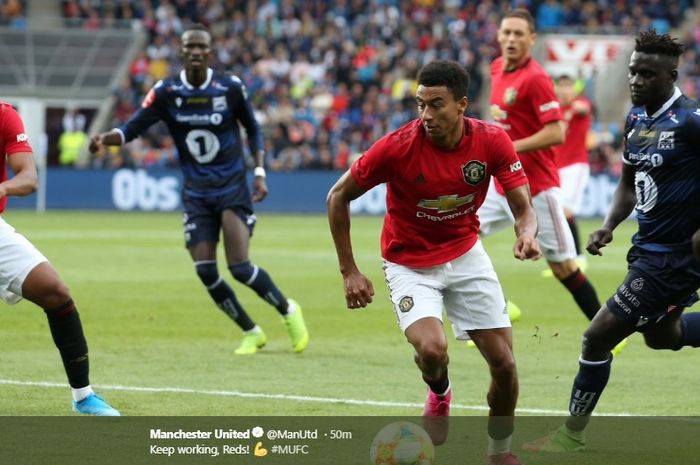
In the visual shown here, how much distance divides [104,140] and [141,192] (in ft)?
70.2

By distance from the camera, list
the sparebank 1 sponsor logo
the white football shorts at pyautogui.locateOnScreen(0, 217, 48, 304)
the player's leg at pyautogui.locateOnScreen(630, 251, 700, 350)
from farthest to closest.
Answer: the sparebank 1 sponsor logo, the white football shorts at pyautogui.locateOnScreen(0, 217, 48, 304), the player's leg at pyautogui.locateOnScreen(630, 251, 700, 350)

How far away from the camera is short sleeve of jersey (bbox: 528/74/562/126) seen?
1091 cm

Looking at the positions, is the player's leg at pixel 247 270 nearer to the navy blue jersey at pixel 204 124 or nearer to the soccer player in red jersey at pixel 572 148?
the navy blue jersey at pixel 204 124

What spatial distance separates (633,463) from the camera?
664 centimetres

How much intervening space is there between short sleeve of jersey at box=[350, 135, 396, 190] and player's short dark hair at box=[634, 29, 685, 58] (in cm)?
148

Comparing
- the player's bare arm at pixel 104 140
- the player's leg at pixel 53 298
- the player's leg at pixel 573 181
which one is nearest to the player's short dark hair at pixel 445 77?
the player's leg at pixel 53 298

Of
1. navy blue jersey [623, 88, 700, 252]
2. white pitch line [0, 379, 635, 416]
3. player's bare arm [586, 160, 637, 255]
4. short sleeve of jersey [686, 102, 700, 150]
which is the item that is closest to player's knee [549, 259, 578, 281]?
white pitch line [0, 379, 635, 416]

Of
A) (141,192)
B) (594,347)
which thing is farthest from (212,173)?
(141,192)

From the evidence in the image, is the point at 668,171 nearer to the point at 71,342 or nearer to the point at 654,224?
the point at 654,224

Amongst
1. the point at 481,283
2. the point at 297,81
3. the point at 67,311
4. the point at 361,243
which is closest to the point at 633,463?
the point at 481,283

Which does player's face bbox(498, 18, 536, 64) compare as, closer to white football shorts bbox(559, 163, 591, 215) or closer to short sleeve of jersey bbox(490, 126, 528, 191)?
short sleeve of jersey bbox(490, 126, 528, 191)

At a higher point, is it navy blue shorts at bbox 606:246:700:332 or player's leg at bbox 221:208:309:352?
navy blue shorts at bbox 606:246:700:332

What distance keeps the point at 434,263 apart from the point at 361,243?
15.3 metres

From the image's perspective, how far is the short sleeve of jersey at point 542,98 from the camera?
1091 cm
